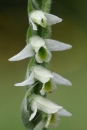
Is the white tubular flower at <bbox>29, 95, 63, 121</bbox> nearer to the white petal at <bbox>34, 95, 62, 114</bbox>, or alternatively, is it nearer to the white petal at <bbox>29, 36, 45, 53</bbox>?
the white petal at <bbox>34, 95, 62, 114</bbox>

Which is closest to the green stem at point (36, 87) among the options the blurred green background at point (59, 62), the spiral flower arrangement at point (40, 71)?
the spiral flower arrangement at point (40, 71)

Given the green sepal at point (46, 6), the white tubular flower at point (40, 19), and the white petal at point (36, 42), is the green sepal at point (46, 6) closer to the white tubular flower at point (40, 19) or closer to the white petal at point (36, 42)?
the white tubular flower at point (40, 19)

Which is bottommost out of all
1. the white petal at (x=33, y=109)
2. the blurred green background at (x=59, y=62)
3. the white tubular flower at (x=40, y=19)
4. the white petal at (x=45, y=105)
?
the blurred green background at (x=59, y=62)

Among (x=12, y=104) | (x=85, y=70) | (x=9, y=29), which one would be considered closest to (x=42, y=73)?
(x=12, y=104)

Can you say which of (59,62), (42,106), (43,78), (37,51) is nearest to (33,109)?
(42,106)

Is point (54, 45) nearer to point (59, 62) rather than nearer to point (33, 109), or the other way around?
point (33, 109)

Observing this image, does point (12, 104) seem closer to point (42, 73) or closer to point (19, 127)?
point (19, 127)

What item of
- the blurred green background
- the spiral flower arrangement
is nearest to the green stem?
the spiral flower arrangement

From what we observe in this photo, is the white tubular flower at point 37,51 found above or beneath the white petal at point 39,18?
beneath
